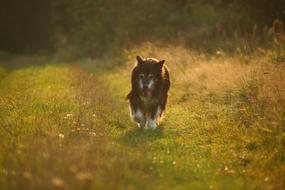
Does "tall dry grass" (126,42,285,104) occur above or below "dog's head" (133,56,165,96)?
below

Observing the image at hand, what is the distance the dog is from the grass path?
0.31m

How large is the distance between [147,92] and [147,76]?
0.33 meters

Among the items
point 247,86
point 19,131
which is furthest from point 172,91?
point 19,131

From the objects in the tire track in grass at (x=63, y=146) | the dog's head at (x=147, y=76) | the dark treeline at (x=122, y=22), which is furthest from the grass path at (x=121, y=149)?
the dark treeline at (x=122, y=22)

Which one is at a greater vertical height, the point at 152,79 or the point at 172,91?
the point at 152,79

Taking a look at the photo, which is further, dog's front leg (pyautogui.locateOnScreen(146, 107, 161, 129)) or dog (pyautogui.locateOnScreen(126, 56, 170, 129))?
dog's front leg (pyautogui.locateOnScreen(146, 107, 161, 129))

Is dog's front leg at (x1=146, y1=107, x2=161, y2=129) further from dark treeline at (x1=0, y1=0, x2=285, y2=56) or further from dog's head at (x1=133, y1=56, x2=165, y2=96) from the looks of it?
dark treeline at (x1=0, y1=0, x2=285, y2=56)

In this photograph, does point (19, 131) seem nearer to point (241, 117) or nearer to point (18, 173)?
point (18, 173)

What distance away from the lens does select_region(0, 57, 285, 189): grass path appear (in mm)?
7656

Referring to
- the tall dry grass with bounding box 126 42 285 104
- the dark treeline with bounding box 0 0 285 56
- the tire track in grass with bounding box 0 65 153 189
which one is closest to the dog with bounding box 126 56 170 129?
the tire track in grass with bounding box 0 65 153 189

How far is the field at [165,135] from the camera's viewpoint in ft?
26.1

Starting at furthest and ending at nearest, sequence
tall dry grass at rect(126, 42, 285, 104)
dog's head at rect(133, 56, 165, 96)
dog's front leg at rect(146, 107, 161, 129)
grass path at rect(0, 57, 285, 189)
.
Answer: tall dry grass at rect(126, 42, 285, 104) → dog's front leg at rect(146, 107, 161, 129) → dog's head at rect(133, 56, 165, 96) → grass path at rect(0, 57, 285, 189)

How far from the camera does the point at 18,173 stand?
24.6ft

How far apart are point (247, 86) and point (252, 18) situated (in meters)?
12.4
